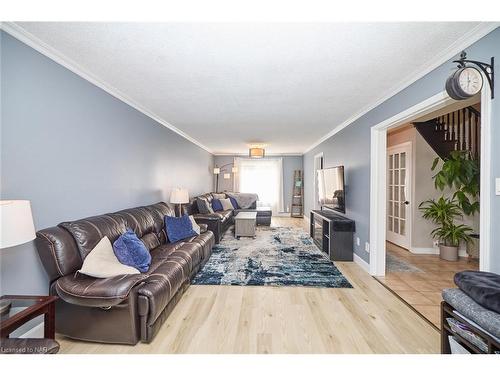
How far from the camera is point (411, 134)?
15.0 feet

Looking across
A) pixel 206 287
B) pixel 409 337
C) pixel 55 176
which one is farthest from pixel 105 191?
pixel 409 337

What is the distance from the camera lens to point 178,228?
139 inches

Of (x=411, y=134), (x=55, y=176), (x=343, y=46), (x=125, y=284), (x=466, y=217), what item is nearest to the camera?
(x=125, y=284)

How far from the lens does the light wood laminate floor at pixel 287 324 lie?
71.4 inches

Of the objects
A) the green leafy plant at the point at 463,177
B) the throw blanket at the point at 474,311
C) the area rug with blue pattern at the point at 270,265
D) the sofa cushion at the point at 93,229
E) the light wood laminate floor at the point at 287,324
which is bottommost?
the light wood laminate floor at the point at 287,324

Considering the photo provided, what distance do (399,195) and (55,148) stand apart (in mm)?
5777

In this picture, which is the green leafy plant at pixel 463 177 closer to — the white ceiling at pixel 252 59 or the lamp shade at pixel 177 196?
the white ceiling at pixel 252 59

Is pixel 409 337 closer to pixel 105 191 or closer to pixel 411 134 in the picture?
pixel 105 191

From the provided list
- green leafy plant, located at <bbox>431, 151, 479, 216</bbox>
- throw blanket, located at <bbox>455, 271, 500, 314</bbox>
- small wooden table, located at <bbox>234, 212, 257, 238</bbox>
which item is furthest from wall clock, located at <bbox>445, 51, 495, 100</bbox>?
small wooden table, located at <bbox>234, 212, 257, 238</bbox>

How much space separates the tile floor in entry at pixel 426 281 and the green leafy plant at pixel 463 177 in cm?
98

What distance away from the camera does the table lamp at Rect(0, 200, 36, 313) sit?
1.28 m

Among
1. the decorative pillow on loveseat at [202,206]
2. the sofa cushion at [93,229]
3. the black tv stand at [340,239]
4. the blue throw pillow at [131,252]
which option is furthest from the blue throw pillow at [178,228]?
the black tv stand at [340,239]

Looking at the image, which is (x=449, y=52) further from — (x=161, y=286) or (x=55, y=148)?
(x=55, y=148)
